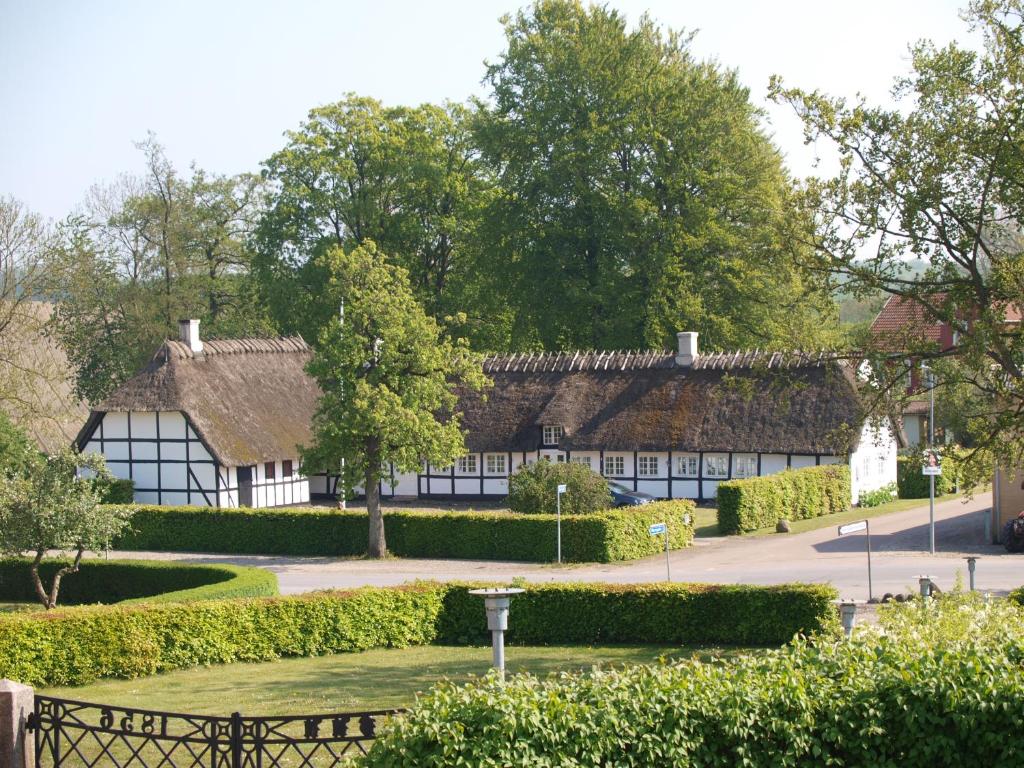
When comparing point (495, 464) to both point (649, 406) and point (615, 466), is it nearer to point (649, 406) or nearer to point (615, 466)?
point (615, 466)

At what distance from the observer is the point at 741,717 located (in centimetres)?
991

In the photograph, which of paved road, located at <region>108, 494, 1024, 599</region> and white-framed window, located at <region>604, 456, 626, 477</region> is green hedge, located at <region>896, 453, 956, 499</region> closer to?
paved road, located at <region>108, 494, 1024, 599</region>

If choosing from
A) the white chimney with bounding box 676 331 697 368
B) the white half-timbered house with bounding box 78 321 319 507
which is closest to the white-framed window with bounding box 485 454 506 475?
the white half-timbered house with bounding box 78 321 319 507

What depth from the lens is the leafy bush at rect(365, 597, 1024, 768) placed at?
954 cm

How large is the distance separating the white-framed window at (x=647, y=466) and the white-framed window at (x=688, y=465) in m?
0.83

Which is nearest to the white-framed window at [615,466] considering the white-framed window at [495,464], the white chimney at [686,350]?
the white-framed window at [495,464]

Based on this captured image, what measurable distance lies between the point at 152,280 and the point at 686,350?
28975 millimetres

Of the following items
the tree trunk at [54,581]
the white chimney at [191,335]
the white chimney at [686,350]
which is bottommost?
the tree trunk at [54,581]

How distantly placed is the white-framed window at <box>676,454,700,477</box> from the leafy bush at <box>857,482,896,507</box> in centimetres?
573

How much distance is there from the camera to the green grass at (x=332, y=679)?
17297mm

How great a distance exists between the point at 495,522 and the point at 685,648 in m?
13.6

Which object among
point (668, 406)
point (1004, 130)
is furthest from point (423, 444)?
point (1004, 130)

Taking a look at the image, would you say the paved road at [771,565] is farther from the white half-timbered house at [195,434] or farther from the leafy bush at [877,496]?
the white half-timbered house at [195,434]

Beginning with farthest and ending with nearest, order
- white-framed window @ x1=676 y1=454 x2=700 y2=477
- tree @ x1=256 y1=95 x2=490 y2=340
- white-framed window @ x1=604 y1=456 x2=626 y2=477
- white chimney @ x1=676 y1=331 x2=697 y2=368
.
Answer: tree @ x1=256 y1=95 x2=490 y2=340
white chimney @ x1=676 y1=331 x2=697 y2=368
white-framed window @ x1=604 y1=456 x2=626 y2=477
white-framed window @ x1=676 y1=454 x2=700 y2=477
